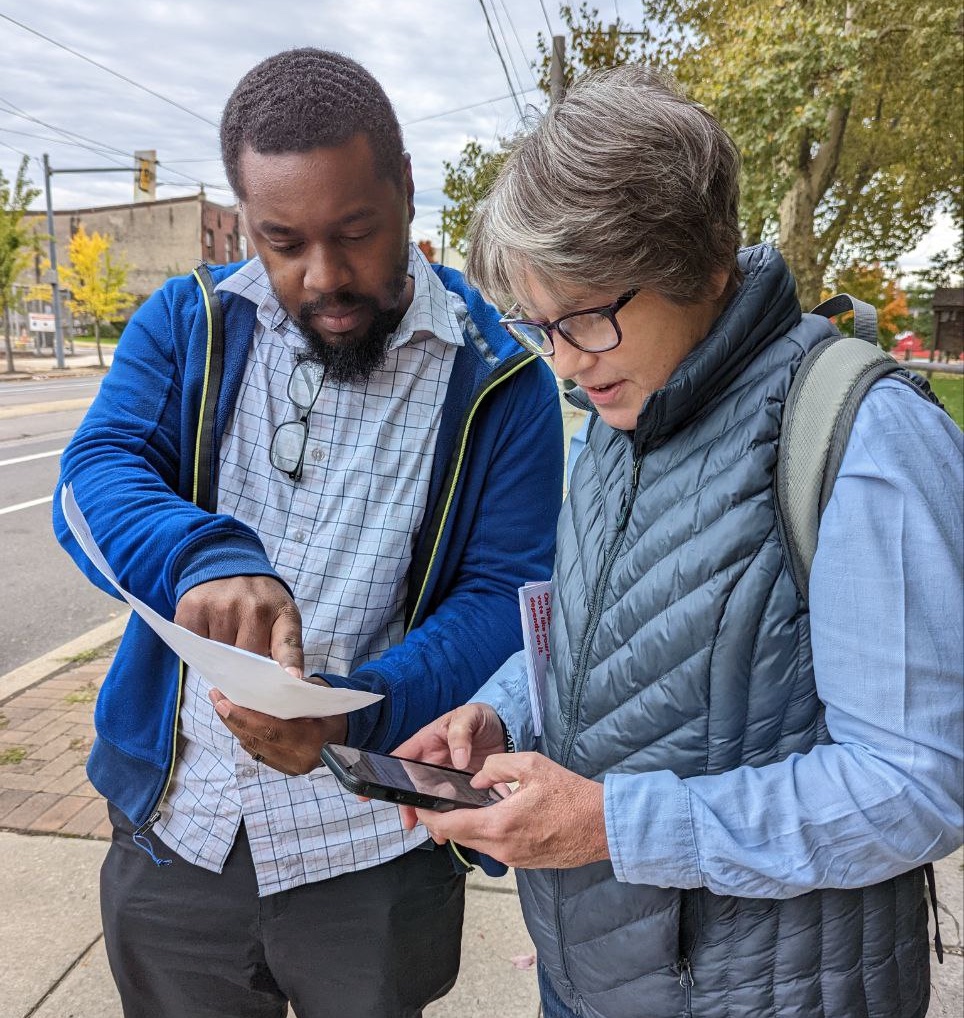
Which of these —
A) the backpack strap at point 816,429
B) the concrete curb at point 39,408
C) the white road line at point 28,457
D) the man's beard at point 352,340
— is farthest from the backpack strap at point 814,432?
the concrete curb at point 39,408

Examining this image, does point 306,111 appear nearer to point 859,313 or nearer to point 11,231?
point 859,313

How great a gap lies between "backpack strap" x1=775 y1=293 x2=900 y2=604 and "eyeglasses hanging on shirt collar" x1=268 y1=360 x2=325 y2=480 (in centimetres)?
85

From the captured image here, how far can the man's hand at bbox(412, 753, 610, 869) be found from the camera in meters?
1.13

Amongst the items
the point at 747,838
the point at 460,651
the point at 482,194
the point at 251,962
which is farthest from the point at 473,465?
the point at 251,962

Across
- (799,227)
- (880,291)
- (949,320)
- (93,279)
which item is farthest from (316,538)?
(93,279)

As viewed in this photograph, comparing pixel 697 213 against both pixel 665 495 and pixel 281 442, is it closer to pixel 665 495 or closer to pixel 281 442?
pixel 665 495

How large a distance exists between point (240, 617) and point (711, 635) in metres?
0.65

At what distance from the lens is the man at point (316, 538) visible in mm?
1536

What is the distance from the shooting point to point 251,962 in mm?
1625

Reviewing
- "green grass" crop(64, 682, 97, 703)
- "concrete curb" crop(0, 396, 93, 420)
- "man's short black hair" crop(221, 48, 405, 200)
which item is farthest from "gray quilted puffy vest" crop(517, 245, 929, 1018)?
"concrete curb" crop(0, 396, 93, 420)

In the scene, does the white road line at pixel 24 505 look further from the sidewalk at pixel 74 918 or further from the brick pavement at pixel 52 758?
the sidewalk at pixel 74 918

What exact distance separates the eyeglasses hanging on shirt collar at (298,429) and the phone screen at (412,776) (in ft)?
1.78

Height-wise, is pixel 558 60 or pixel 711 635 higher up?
pixel 558 60

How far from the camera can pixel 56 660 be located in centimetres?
494
